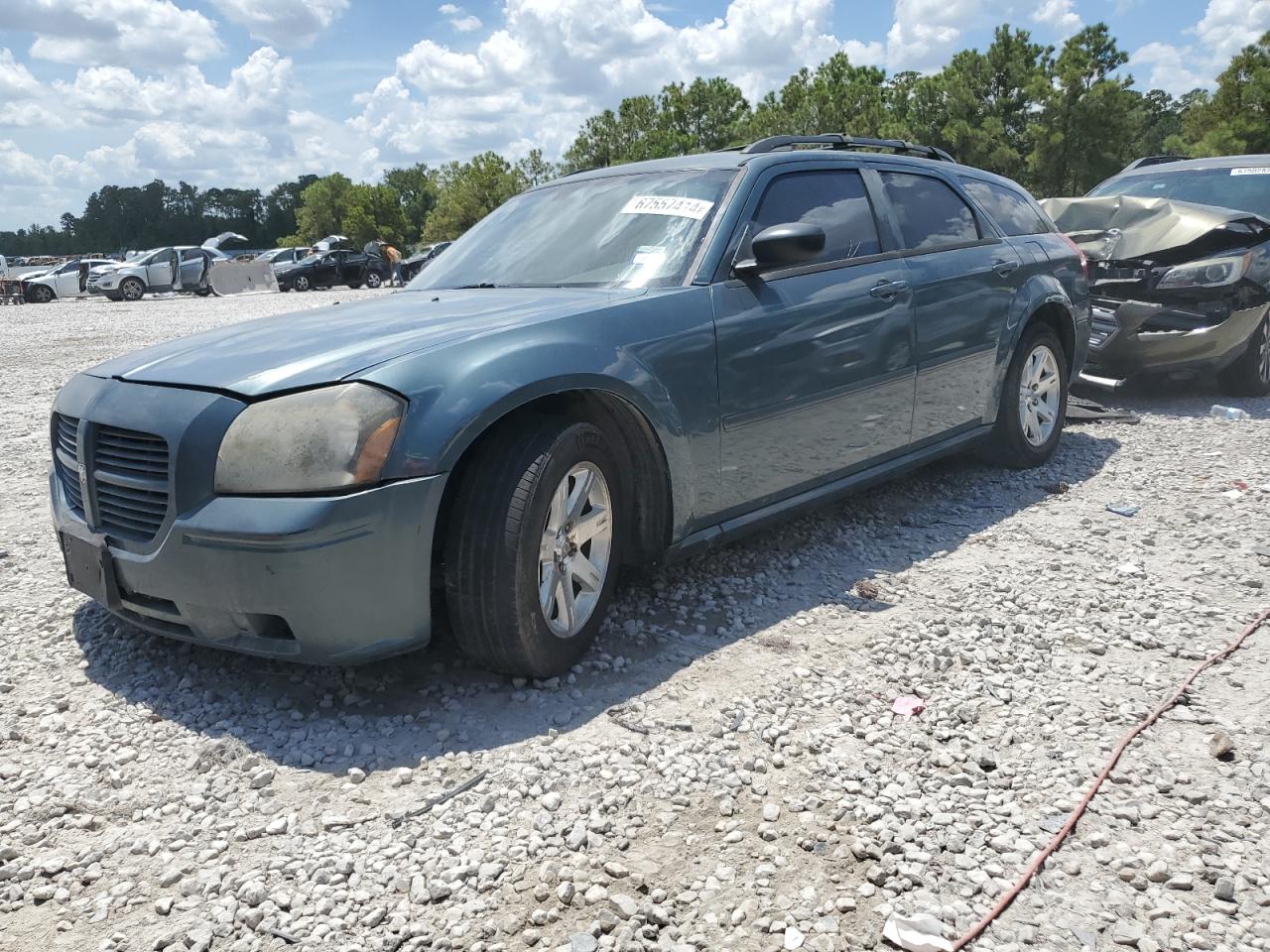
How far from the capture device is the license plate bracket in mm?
3156

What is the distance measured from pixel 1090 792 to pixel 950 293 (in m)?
2.86

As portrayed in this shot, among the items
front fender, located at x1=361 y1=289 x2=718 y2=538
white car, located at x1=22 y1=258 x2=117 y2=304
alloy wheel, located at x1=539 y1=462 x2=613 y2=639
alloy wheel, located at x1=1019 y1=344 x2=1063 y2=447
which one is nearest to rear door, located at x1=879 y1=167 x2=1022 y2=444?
alloy wheel, located at x1=1019 y1=344 x2=1063 y2=447

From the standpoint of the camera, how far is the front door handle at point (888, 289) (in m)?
4.49

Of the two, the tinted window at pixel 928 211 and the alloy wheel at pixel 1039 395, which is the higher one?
the tinted window at pixel 928 211

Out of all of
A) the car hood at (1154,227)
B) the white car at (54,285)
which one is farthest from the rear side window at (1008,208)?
the white car at (54,285)

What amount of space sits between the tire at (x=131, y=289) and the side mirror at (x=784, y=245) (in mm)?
33999

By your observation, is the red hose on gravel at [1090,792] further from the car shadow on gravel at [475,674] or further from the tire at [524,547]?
the tire at [524,547]

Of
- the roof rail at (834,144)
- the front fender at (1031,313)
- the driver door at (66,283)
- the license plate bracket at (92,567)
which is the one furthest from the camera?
the driver door at (66,283)

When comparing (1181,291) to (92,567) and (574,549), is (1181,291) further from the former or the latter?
(92,567)

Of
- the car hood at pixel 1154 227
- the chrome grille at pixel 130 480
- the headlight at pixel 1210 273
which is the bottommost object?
the chrome grille at pixel 130 480

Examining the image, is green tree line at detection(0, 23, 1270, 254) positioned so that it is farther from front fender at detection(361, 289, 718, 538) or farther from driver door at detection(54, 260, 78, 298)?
front fender at detection(361, 289, 718, 538)

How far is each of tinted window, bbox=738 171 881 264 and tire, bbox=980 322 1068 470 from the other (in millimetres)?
1433

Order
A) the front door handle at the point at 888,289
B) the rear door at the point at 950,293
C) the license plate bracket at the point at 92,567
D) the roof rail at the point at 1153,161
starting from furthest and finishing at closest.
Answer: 1. the roof rail at the point at 1153,161
2. the rear door at the point at 950,293
3. the front door handle at the point at 888,289
4. the license plate bracket at the point at 92,567

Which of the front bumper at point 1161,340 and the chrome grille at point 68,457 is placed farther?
the front bumper at point 1161,340
